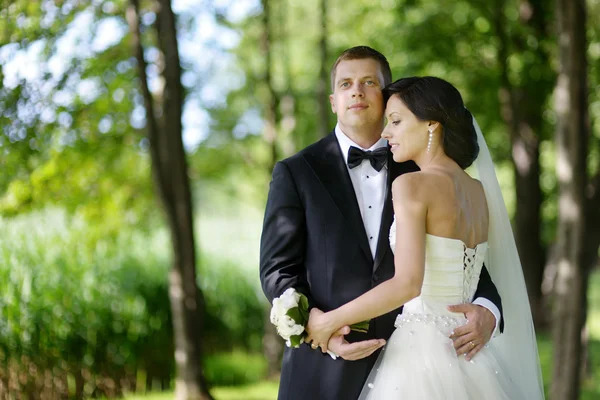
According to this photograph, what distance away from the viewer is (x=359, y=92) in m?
2.91

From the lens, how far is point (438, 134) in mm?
2795

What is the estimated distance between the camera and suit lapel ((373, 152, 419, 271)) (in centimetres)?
277

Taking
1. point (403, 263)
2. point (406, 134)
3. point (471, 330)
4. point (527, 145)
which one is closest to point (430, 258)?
point (403, 263)

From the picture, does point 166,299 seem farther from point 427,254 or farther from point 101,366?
point 427,254

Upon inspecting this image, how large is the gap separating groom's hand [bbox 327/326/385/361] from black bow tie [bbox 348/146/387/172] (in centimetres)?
69

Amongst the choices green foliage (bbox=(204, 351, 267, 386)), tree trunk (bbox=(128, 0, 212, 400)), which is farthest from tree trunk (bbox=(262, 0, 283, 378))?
tree trunk (bbox=(128, 0, 212, 400))

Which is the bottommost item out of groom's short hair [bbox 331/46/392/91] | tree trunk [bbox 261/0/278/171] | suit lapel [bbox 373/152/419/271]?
suit lapel [bbox 373/152/419/271]

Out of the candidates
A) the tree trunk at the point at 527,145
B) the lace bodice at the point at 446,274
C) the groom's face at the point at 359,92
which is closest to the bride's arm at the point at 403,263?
the lace bodice at the point at 446,274

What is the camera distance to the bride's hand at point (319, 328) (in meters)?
2.63

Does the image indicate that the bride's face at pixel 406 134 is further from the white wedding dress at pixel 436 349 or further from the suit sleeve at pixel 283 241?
the suit sleeve at pixel 283 241

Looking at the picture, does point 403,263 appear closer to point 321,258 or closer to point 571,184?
point 321,258

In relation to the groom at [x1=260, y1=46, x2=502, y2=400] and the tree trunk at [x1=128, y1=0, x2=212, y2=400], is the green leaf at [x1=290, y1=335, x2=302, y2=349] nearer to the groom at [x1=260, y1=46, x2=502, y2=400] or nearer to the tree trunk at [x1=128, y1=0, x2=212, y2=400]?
the groom at [x1=260, y1=46, x2=502, y2=400]

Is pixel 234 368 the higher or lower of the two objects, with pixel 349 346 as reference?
lower

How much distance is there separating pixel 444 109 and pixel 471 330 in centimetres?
83
